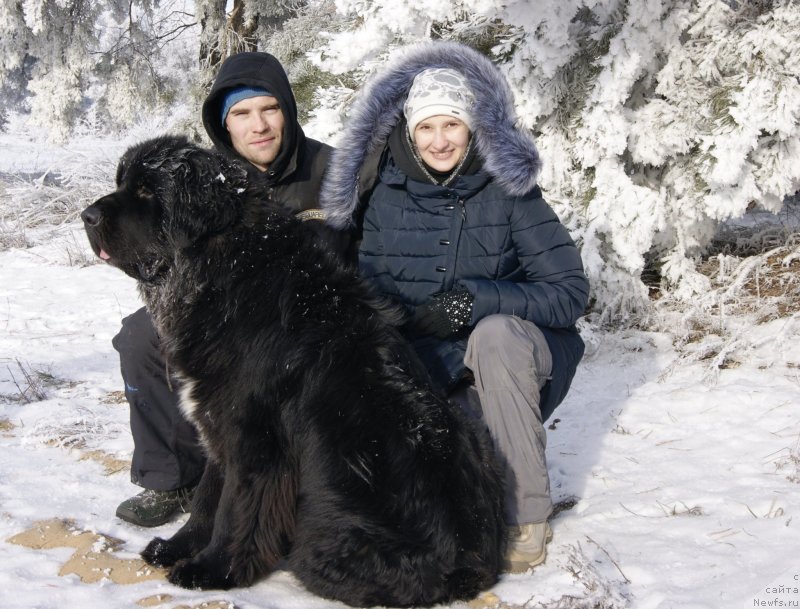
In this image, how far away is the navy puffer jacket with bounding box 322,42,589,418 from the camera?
2814 mm

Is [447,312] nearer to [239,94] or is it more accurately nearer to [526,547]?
[526,547]

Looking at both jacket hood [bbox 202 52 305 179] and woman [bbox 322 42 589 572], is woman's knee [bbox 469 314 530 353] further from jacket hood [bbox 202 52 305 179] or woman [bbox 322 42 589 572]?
jacket hood [bbox 202 52 305 179]

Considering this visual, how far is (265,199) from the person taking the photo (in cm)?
258

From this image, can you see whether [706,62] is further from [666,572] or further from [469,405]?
[666,572]

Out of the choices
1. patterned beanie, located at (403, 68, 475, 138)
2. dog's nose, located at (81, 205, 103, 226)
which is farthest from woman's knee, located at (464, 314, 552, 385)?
dog's nose, located at (81, 205, 103, 226)

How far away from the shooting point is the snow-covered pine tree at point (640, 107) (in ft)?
15.1

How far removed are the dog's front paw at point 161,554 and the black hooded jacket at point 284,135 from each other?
1460 mm

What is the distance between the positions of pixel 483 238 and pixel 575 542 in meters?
1.25

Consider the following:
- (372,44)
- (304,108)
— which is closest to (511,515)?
(372,44)

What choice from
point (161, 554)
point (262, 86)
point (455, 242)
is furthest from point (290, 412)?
point (262, 86)

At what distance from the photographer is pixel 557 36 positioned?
477 cm

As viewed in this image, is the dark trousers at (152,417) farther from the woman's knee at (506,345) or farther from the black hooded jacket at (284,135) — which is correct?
the woman's knee at (506,345)

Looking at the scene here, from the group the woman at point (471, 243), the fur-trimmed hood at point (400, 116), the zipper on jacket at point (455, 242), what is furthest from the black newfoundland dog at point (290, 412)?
the fur-trimmed hood at point (400, 116)

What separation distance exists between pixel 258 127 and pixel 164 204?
89 centimetres
